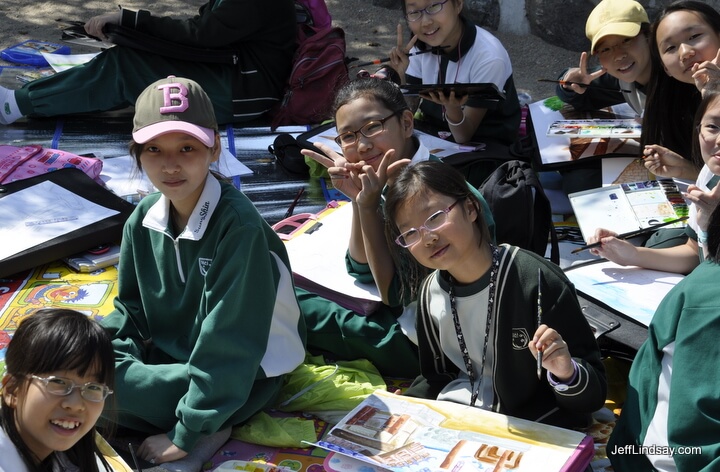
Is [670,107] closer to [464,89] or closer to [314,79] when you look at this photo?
[464,89]

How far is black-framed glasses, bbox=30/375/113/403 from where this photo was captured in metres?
1.82

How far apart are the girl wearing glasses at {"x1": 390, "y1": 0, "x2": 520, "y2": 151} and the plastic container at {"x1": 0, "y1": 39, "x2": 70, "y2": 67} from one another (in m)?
2.67

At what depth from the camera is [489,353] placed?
244 centimetres

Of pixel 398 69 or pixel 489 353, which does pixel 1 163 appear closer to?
pixel 398 69

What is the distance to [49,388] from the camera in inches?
71.4

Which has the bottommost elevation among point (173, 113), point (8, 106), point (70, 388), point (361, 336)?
point (8, 106)

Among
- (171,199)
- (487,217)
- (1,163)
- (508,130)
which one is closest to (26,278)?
(1,163)

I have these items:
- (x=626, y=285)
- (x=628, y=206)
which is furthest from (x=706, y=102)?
(x=628, y=206)

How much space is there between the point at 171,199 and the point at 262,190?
1614 mm

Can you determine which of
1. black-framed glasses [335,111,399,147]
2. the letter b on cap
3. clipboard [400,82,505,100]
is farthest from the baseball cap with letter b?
clipboard [400,82,505,100]

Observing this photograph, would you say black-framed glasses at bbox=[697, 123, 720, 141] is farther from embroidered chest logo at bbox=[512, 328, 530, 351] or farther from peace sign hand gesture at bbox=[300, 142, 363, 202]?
peace sign hand gesture at bbox=[300, 142, 363, 202]

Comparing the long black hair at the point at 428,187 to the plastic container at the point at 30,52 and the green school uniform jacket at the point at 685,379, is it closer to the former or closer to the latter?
the green school uniform jacket at the point at 685,379
